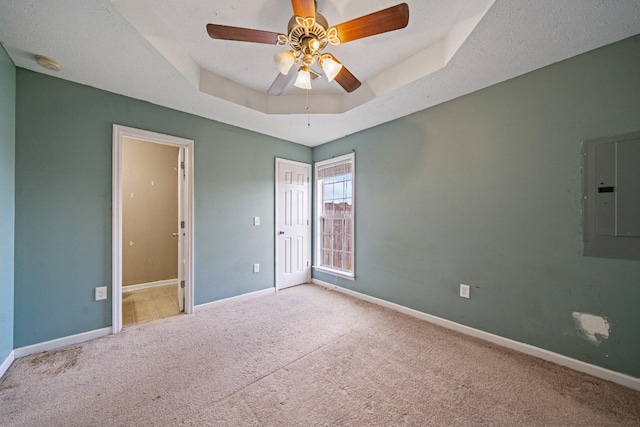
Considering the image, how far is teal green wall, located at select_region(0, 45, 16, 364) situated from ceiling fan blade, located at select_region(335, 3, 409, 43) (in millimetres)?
2544

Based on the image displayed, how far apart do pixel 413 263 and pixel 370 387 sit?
1.56 meters

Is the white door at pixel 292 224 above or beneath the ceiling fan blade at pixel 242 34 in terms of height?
beneath

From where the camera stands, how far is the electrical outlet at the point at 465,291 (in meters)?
2.45

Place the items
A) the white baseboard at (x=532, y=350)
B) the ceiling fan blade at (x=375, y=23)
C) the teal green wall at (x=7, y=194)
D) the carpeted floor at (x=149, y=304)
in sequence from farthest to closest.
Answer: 1. the carpeted floor at (x=149, y=304)
2. the teal green wall at (x=7, y=194)
3. the white baseboard at (x=532, y=350)
4. the ceiling fan blade at (x=375, y=23)

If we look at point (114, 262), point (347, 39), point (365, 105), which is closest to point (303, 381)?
point (114, 262)

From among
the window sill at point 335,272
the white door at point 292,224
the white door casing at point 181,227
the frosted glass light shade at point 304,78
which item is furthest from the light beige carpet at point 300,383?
the frosted glass light shade at point 304,78

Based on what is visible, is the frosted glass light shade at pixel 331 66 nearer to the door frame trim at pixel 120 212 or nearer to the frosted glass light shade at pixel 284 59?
the frosted glass light shade at pixel 284 59

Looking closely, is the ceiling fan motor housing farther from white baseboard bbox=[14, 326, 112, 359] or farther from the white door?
white baseboard bbox=[14, 326, 112, 359]

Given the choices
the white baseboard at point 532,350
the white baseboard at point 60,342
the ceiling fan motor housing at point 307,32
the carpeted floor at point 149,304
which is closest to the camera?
the ceiling fan motor housing at point 307,32

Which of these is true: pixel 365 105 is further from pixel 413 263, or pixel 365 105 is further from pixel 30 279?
pixel 30 279

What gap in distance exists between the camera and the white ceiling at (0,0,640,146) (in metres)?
1.54

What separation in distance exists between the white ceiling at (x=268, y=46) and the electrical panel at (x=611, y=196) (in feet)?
2.54

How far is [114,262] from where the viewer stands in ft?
8.00

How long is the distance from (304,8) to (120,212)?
2543mm
